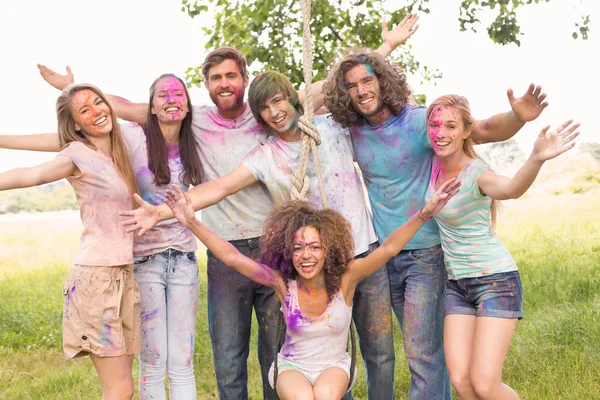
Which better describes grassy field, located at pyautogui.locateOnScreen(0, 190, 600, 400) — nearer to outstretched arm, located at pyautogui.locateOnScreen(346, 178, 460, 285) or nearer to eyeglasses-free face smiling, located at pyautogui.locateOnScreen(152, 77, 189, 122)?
outstretched arm, located at pyautogui.locateOnScreen(346, 178, 460, 285)

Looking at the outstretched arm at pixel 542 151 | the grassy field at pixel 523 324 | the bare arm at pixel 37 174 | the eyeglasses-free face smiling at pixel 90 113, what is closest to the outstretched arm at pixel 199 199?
the bare arm at pixel 37 174

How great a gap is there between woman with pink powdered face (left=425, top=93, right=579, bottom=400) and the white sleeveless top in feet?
1.68

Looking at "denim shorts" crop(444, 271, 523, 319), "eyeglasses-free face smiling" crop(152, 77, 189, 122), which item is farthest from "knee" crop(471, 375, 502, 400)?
"eyeglasses-free face smiling" crop(152, 77, 189, 122)

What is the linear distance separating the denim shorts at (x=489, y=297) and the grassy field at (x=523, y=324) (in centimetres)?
146

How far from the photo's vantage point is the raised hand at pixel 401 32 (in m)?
4.26

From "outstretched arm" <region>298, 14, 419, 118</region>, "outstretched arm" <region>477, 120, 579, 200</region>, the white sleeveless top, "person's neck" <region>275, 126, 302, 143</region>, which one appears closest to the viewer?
"outstretched arm" <region>477, 120, 579, 200</region>

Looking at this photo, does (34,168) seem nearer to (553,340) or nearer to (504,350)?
(504,350)

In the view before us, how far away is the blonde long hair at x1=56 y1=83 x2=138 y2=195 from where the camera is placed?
11.9 feet

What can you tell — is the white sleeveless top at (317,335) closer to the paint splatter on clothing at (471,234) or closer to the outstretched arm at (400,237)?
the outstretched arm at (400,237)

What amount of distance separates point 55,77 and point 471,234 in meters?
2.48

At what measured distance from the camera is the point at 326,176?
12.5ft

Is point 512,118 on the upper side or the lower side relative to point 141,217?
upper

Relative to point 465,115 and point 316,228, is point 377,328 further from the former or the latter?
point 465,115

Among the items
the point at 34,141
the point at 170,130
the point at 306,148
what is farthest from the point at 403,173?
the point at 34,141
